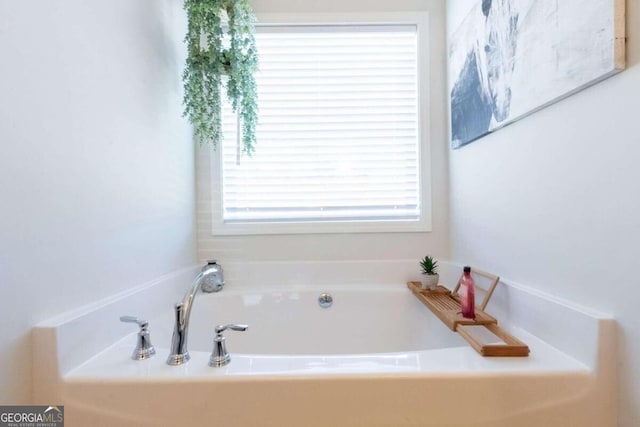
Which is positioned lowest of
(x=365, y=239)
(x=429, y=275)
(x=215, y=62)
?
(x=429, y=275)

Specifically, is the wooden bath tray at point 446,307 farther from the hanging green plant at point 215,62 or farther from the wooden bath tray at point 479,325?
the hanging green plant at point 215,62

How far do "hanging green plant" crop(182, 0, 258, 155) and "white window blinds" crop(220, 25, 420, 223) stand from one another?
264mm

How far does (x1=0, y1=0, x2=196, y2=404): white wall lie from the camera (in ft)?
2.23

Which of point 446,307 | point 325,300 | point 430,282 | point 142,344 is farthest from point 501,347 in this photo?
point 142,344

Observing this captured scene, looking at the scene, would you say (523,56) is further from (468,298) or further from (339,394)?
(339,394)

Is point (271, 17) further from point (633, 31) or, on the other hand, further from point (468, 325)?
point (468, 325)

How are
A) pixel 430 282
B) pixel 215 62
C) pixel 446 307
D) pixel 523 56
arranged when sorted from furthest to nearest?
pixel 430 282 → pixel 215 62 → pixel 446 307 → pixel 523 56

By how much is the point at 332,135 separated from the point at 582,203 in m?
1.22

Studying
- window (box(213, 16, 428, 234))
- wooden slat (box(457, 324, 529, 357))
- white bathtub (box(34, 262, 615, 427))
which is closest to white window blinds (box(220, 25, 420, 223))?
window (box(213, 16, 428, 234))

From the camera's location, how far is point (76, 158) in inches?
33.2

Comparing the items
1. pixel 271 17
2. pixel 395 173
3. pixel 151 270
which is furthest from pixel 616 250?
pixel 271 17

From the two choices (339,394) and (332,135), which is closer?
(339,394)

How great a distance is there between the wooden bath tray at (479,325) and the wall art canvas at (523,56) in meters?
0.67

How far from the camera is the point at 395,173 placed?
67.6 inches
